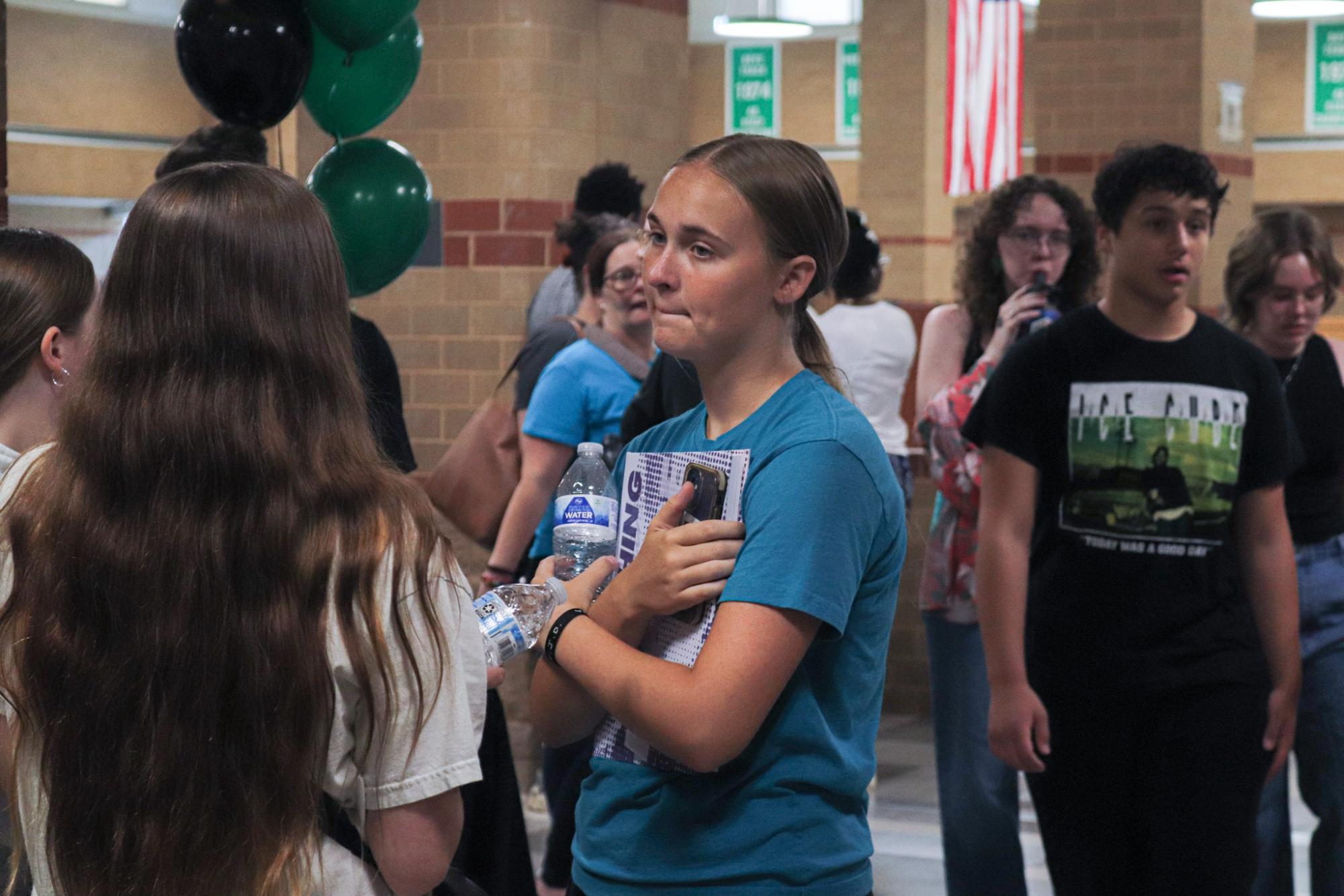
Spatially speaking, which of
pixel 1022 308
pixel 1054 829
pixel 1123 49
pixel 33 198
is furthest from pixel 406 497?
pixel 33 198

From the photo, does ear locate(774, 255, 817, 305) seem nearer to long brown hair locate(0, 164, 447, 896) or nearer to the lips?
long brown hair locate(0, 164, 447, 896)

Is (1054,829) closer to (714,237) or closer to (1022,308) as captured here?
(1022,308)

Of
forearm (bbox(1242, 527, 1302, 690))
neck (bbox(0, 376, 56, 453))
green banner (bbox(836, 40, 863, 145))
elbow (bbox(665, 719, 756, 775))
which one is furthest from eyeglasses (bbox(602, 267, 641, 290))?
green banner (bbox(836, 40, 863, 145))

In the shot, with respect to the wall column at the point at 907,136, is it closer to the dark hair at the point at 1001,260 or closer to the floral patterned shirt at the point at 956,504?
the dark hair at the point at 1001,260

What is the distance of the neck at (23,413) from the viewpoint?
2.26m

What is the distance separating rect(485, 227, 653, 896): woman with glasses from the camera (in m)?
4.27

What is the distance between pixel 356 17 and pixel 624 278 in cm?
109

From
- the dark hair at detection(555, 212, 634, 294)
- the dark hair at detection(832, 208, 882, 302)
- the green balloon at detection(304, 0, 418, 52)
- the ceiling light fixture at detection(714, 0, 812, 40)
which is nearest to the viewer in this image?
the green balloon at detection(304, 0, 418, 52)

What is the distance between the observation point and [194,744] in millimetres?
1572

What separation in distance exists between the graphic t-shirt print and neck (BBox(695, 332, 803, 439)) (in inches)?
56.0

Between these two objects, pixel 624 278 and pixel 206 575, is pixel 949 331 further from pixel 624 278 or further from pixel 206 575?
pixel 206 575

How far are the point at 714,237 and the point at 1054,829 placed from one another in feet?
6.47

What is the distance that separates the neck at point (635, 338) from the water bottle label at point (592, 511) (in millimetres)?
2194

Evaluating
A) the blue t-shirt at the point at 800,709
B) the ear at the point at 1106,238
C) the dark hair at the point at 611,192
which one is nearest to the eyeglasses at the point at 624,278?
the dark hair at the point at 611,192
